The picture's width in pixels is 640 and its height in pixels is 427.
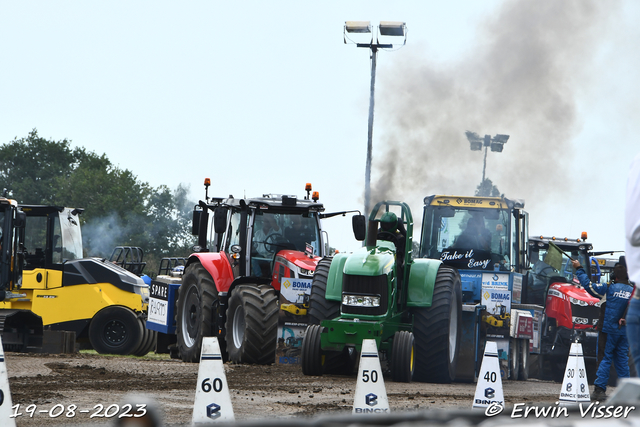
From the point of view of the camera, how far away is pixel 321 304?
12.2m

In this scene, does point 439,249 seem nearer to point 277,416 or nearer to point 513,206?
point 513,206

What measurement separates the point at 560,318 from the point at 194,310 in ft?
24.7

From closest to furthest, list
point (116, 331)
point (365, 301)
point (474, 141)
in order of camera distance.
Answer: point (365, 301) < point (116, 331) < point (474, 141)

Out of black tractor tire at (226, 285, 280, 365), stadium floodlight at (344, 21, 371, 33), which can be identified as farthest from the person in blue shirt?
stadium floodlight at (344, 21, 371, 33)

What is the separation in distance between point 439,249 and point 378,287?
505 cm

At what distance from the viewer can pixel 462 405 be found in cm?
920

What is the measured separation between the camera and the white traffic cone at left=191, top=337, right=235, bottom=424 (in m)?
5.94

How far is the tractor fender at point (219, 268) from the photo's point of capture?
47.9ft

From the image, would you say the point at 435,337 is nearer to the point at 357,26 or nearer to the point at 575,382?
the point at 575,382

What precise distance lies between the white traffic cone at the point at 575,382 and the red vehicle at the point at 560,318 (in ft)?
19.5

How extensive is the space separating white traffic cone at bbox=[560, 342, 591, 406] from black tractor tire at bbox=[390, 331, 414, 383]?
209 centimetres

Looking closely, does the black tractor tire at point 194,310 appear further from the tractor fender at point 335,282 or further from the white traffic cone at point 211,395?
the white traffic cone at point 211,395

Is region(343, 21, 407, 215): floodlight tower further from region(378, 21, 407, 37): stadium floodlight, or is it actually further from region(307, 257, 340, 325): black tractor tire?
region(307, 257, 340, 325): black tractor tire

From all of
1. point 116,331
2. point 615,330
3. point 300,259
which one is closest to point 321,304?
point 300,259
